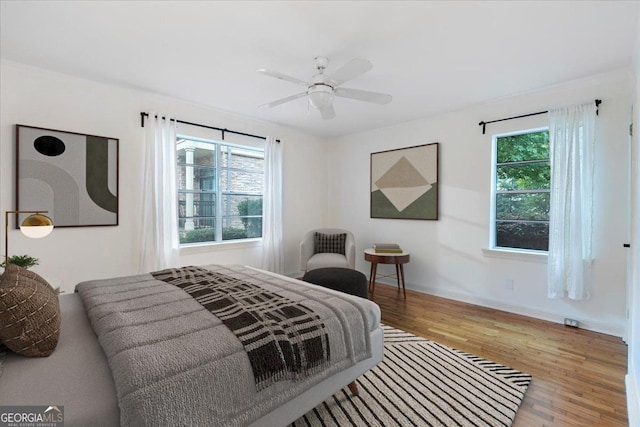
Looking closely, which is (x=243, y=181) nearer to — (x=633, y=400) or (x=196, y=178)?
(x=196, y=178)

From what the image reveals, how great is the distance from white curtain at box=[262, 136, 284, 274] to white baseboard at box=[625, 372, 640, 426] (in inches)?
144

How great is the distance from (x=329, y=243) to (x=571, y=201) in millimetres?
2822

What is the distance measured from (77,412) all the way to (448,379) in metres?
2.05

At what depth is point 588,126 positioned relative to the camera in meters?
2.83

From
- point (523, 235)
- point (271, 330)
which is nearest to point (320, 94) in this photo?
point (271, 330)

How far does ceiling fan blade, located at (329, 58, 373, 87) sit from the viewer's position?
1981 mm

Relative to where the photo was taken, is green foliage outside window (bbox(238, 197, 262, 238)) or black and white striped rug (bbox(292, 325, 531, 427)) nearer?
black and white striped rug (bbox(292, 325, 531, 427))

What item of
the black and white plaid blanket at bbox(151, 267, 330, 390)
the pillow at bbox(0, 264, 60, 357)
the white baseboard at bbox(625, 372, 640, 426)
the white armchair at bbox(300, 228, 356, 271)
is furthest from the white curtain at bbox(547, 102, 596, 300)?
the pillow at bbox(0, 264, 60, 357)

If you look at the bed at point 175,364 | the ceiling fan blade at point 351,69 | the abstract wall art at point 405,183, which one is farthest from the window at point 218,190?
the ceiling fan blade at point 351,69

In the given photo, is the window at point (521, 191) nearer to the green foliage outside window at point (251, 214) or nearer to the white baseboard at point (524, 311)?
the white baseboard at point (524, 311)

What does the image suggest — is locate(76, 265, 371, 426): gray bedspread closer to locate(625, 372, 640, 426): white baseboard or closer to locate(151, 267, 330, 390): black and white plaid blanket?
locate(151, 267, 330, 390): black and white plaid blanket

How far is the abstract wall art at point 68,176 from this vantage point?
2.66 meters

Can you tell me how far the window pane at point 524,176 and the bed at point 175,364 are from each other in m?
2.71

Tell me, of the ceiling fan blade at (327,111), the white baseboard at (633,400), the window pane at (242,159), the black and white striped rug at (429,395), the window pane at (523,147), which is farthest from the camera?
the window pane at (242,159)
